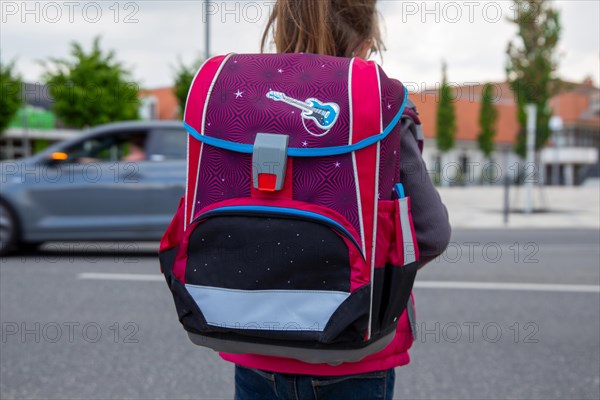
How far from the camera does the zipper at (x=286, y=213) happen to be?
126 centimetres

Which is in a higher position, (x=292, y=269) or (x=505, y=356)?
(x=292, y=269)

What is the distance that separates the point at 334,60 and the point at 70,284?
5.58 metres

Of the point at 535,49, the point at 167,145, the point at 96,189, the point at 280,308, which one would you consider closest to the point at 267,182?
the point at 280,308

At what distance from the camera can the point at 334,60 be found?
1.35 metres

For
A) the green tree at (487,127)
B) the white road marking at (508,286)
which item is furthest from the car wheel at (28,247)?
the green tree at (487,127)

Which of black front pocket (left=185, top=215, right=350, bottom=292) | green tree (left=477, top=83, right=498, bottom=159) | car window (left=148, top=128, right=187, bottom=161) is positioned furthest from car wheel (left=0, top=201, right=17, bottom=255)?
green tree (left=477, top=83, right=498, bottom=159)

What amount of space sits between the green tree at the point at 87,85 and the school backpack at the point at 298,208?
28.4 m

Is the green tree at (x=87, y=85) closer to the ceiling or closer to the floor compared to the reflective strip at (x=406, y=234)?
closer to the ceiling

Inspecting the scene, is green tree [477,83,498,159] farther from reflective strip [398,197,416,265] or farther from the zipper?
the zipper

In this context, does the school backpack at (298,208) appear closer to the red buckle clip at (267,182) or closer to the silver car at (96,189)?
the red buckle clip at (267,182)

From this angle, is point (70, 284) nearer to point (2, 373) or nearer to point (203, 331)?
→ point (2, 373)

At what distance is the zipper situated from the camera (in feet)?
4.14

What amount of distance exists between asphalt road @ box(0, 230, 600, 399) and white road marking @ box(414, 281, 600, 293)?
34mm

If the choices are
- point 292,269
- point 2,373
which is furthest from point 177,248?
point 2,373
